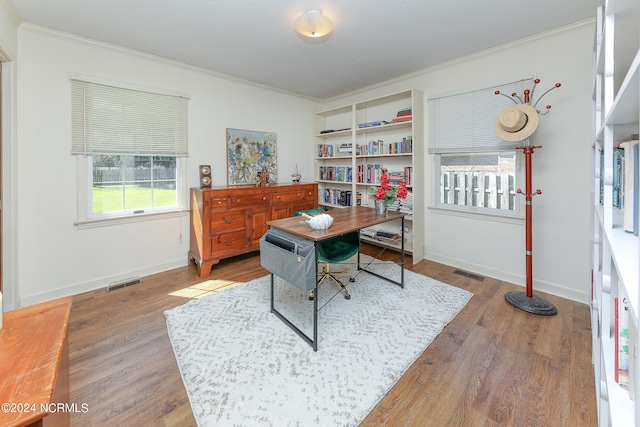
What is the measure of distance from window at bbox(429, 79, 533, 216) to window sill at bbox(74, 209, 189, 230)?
3379 millimetres

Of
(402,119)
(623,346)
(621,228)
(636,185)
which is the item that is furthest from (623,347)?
(402,119)

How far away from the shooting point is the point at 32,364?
0.71 meters

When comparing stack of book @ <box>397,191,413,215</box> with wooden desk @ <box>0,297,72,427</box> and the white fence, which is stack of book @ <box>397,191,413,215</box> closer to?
the white fence

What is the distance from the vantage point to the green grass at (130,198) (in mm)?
2971

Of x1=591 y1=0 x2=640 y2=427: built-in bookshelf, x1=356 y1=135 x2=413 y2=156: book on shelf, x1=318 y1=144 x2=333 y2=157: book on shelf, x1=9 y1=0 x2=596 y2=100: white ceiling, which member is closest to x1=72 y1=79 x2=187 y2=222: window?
x1=9 y1=0 x2=596 y2=100: white ceiling

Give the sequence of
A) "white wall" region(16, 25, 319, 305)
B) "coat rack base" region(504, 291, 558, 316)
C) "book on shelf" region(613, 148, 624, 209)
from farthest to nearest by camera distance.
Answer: "white wall" region(16, 25, 319, 305)
"coat rack base" region(504, 291, 558, 316)
"book on shelf" region(613, 148, 624, 209)

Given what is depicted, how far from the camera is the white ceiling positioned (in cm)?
219

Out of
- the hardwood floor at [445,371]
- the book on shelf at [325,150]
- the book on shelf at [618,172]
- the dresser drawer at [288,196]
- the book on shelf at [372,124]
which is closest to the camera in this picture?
the book on shelf at [618,172]

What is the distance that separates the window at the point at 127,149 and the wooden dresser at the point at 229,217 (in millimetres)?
442

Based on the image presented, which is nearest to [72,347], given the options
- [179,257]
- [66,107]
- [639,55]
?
[179,257]

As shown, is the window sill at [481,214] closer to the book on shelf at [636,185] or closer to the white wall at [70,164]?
the book on shelf at [636,185]

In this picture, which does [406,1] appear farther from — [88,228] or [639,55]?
[88,228]

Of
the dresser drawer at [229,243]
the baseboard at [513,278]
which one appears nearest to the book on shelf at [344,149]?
the baseboard at [513,278]

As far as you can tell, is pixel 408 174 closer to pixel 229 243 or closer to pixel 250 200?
pixel 250 200
